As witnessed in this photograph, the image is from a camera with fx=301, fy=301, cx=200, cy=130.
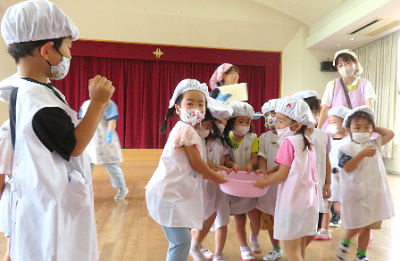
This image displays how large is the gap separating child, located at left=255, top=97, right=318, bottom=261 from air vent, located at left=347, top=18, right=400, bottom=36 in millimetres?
5351

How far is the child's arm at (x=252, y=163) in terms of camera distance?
196 centimetres

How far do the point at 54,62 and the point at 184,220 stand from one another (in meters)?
0.90

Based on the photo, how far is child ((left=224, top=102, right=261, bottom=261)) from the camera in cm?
204

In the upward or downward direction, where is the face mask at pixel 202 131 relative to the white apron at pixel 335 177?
upward

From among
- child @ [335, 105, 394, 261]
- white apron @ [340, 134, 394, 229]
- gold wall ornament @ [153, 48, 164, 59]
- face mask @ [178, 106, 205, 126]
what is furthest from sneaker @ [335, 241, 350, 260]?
gold wall ornament @ [153, 48, 164, 59]

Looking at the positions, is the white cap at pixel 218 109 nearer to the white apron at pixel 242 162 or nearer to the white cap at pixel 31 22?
the white apron at pixel 242 162

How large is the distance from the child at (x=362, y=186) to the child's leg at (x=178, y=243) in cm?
117

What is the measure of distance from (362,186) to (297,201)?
2.13 ft

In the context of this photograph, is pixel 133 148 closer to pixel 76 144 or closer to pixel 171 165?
pixel 171 165

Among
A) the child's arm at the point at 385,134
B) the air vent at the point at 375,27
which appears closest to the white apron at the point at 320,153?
the child's arm at the point at 385,134

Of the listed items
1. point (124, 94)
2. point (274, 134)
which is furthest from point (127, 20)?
point (274, 134)

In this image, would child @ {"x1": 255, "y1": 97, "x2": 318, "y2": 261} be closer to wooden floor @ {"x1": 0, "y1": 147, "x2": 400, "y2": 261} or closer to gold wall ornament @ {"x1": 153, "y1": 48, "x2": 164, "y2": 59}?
wooden floor @ {"x1": 0, "y1": 147, "x2": 400, "y2": 261}

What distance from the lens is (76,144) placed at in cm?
91

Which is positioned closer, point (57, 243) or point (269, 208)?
point (57, 243)
